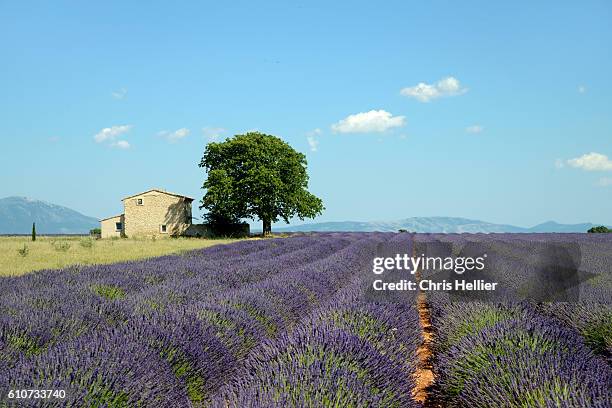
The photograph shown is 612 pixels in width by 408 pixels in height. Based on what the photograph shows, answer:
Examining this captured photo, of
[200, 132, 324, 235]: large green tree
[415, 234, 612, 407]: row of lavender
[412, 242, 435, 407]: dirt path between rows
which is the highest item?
[200, 132, 324, 235]: large green tree

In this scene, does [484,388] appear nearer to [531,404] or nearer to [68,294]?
[531,404]

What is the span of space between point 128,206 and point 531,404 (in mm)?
36539

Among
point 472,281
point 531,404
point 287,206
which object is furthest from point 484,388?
point 287,206

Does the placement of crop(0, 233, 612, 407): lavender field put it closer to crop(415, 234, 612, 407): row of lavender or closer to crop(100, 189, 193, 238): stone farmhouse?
crop(415, 234, 612, 407): row of lavender

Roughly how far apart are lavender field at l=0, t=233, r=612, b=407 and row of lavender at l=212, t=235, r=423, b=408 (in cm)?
1

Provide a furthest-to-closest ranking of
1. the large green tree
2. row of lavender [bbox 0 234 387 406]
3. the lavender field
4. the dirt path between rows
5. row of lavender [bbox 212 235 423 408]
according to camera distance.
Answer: the large green tree, the dirt path between rows, row of lavender [bbox 0 234 387 406], the lavender field, row of lavender [bbox 212 235 423 408]

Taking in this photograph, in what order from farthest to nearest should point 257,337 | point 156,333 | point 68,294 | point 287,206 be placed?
point 287,206 → point 68,294 → point 257,337 → point 156,333

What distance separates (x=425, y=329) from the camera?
21.3 feet

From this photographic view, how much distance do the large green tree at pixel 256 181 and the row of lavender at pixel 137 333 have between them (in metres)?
26.3

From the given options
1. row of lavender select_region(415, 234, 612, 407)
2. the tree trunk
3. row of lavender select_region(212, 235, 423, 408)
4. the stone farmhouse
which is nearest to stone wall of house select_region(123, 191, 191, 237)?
the stone farmhouse

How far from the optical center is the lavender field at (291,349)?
254cm

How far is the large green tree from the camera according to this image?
33719 mm

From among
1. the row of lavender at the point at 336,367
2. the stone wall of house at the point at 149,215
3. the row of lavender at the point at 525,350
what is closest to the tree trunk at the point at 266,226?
the stone wall of house at the point at 149,215

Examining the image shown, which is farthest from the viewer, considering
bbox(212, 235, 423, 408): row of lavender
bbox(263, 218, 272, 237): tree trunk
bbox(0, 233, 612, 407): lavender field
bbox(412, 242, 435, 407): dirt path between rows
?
bbox(263, 218, 272, 237): tree trunk
